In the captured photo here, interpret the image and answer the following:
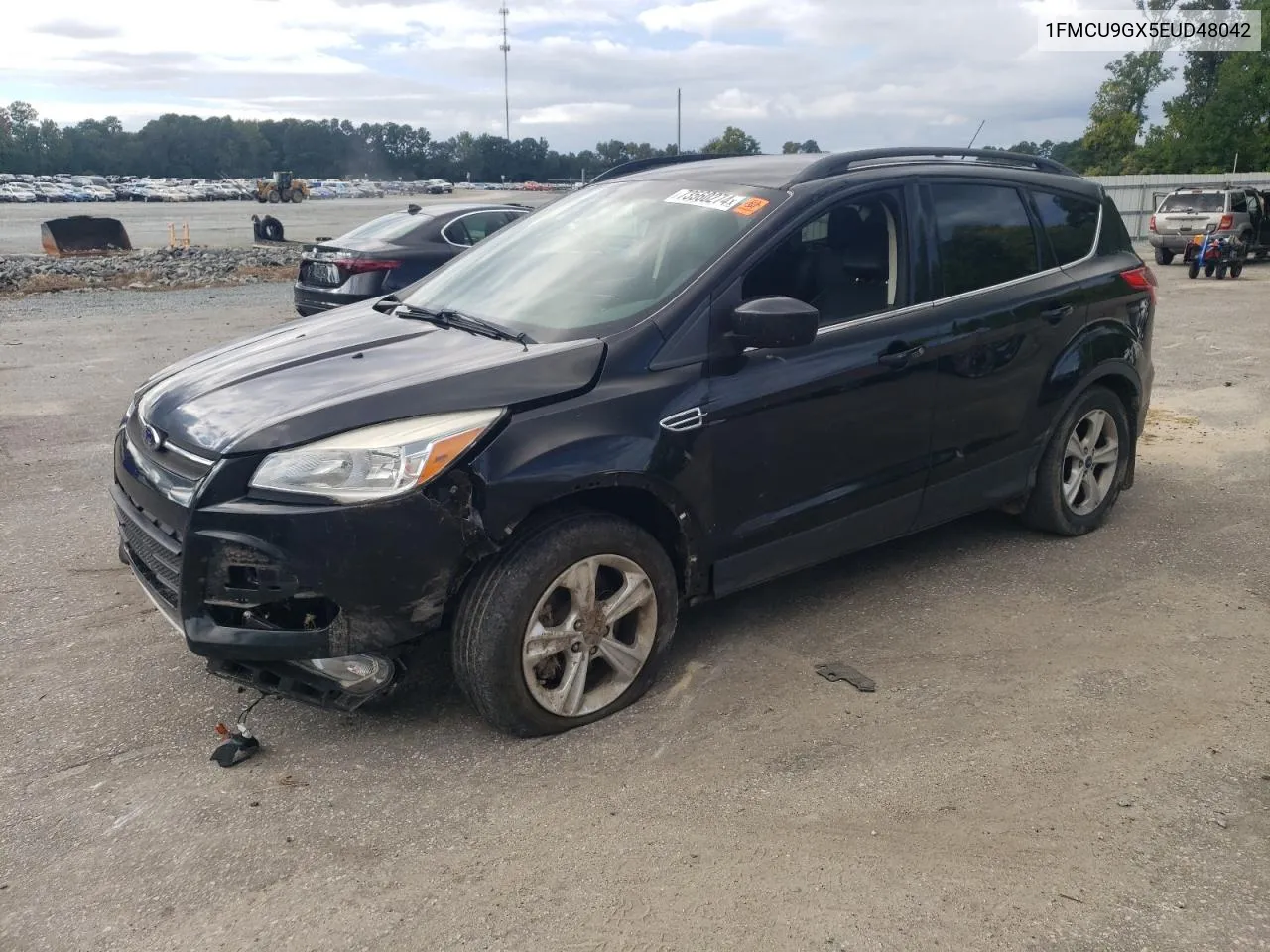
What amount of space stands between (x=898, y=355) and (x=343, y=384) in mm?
2160

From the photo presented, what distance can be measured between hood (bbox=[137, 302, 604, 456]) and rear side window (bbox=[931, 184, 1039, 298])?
1.83 metres

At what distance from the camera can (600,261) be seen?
4.13m

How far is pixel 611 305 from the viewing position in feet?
12.5

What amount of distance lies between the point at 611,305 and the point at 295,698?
1703 mm

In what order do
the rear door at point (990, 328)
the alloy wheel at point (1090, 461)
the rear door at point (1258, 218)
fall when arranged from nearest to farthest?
the rear door at point (990, 328), the alloy wheel at point (1090, 461), the rear door at point (1258, 218)

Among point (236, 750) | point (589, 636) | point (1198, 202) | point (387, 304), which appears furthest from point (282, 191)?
point (589, 636)

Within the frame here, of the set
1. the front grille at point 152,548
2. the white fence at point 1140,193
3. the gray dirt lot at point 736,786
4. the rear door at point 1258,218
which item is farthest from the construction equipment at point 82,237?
the white fence at point 1140,193

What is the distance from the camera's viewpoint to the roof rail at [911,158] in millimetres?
4230

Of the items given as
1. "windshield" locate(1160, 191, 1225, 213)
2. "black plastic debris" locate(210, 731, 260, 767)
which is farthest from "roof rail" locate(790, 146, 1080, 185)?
"windshield" locate(1160, 191, 1225, 213)

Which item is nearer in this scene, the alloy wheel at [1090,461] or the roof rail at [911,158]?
the roof rail at [911,158]

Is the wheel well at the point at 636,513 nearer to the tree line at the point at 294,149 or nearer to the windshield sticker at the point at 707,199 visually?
the windshield sticker at the point at 707,199

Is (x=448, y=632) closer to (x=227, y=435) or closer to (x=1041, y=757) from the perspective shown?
(x=227, y=435)

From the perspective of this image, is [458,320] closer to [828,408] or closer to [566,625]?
[566,625]

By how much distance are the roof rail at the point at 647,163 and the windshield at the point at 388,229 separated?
655 centimetres
